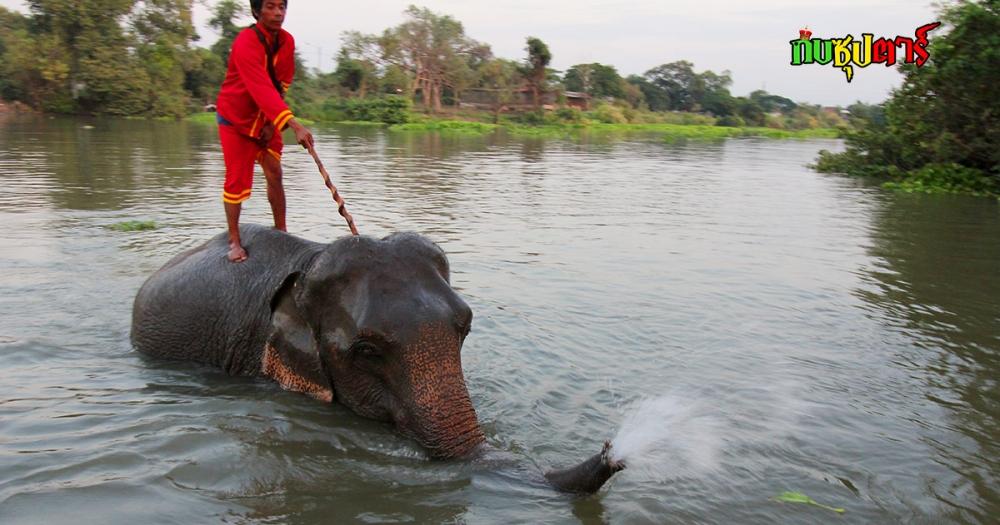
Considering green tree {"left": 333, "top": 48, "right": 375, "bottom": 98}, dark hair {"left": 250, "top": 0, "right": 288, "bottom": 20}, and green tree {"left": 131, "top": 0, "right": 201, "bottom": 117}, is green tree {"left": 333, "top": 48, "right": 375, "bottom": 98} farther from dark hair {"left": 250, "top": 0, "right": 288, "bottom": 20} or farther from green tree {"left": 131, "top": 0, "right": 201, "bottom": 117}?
dark hair {"left": 250, "top": 0, "right": 288, "bottom": 20}

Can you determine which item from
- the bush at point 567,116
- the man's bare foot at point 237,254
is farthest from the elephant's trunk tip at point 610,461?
the bush at point 567,116

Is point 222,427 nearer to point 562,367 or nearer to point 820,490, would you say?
point 562,367

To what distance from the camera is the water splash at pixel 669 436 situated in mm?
3992

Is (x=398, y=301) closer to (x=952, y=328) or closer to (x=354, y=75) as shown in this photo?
(x=952, y=328)

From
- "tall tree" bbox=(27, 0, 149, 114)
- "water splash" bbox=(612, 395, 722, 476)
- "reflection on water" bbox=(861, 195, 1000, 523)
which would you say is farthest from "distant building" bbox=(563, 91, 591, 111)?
"water splash" bbox=(612, 395, 722, 476)

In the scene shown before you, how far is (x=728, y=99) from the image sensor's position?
97875 mm

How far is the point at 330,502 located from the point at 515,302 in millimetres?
3890

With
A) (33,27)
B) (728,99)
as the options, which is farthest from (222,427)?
(728,99)

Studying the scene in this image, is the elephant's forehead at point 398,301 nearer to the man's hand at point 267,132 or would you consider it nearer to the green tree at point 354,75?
the man's hand at point 267,132

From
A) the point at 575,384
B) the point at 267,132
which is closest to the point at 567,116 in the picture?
the point at 267,132

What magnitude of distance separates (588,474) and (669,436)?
1320mm

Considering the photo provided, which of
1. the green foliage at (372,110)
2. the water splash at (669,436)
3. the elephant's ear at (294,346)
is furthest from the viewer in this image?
the green foliage at (372,110)

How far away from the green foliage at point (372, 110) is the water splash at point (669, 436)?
5769 centimetres

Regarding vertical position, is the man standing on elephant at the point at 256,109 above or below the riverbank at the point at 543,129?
below
